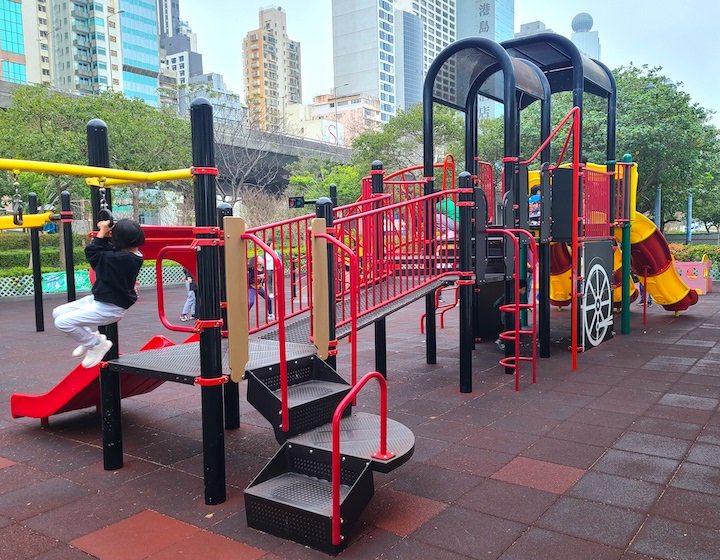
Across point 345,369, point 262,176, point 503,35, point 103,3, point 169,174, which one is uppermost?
point 503,35

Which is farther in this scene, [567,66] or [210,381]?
[567,66]

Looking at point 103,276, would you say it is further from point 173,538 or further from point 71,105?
point 71,105

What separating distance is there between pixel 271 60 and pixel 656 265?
140m

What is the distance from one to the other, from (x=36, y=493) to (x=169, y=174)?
2.22 m

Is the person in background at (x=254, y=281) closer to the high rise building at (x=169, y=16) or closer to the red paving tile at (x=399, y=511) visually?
the red paving tile at (x=399, y=511)

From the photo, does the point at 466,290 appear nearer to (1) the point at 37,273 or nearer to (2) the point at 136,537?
(2) the point at 136,537

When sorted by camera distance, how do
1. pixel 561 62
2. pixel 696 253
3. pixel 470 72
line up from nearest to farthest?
pixel 470 72, pixel 561 62, pixel 696 253

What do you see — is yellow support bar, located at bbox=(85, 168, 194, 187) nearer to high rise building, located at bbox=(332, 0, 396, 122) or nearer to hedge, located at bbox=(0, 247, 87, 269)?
hedge, located at bbox=(0, 247, 87, 269)

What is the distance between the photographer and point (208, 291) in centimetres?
361

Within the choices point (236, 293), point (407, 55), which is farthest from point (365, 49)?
point (236, 293)

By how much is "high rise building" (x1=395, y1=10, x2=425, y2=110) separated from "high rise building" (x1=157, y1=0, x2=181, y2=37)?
6621 centimetres

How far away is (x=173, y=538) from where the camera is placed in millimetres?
3289

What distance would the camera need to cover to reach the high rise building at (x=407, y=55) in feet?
545

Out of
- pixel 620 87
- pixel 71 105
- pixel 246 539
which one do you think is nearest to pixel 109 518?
pixel 246 539
